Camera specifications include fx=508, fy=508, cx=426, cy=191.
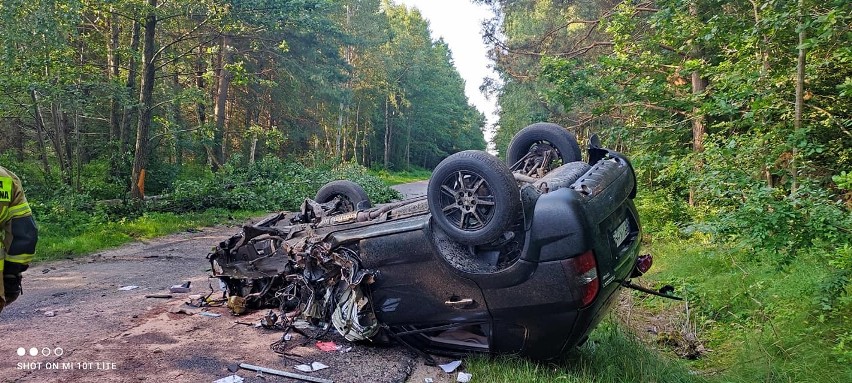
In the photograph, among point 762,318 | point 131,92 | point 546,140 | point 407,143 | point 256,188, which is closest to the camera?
point 546,140

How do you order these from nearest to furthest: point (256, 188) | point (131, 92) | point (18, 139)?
point (131, 92)
point (18, 139)
point (256, 188)

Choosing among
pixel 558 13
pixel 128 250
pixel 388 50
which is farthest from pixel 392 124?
pixel 128 250

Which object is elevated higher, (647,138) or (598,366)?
(647,138)

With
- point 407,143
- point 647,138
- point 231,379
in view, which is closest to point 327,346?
point 231,379

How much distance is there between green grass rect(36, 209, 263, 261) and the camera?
Result: 8195 millimetres

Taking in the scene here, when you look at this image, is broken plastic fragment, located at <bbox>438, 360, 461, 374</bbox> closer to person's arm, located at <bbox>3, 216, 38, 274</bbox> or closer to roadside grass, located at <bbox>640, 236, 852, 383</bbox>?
roadside grass, located at <bbox>640, 236, 852, 383</bbox>

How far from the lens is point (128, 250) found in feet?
28.1

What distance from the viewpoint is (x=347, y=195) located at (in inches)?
213

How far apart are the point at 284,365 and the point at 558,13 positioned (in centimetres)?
1401

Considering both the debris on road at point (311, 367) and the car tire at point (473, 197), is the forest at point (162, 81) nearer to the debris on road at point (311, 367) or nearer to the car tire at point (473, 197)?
the debris on road at point (311, 367)

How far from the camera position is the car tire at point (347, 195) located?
5.32m

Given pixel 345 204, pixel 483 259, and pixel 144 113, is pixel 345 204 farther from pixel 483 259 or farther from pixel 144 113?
pixel 144 113

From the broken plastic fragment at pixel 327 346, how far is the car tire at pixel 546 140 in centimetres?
215

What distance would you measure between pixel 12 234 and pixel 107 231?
7398 mm
